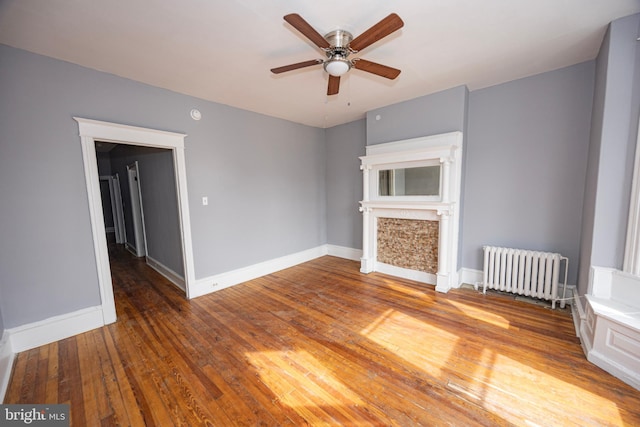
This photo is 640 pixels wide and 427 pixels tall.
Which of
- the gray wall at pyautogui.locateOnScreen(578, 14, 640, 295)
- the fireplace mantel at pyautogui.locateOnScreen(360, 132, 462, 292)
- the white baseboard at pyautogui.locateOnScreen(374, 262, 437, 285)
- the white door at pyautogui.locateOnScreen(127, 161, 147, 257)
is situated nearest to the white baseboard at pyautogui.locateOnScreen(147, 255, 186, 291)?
the white door at pyautogui.locateOnScreen(127, 161, 147, 257)

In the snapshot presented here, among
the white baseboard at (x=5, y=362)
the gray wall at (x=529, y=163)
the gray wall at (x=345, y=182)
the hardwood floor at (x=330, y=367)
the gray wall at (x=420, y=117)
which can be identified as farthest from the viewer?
the gray wall at (x=345, y=182)

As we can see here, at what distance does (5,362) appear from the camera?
1900 mm

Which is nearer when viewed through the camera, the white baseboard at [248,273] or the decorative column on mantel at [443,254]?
the decorative column on mantel at [443,254]

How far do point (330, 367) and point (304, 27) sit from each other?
248 cm

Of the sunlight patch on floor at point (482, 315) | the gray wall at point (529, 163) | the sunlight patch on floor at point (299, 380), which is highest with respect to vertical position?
the gray wall at point (529, 163)

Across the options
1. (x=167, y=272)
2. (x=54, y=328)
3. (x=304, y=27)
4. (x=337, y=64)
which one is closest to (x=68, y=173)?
(x=54, y=328)

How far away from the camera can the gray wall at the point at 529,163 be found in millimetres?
2666

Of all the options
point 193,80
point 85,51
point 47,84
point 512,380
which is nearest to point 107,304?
point 47,84

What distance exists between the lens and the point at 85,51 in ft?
7.09

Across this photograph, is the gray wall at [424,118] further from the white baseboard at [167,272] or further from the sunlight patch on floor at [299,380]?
the white baseboard at [167,272]

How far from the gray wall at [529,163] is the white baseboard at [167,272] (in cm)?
426

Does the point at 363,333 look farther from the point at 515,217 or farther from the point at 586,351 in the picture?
the point at 515,217

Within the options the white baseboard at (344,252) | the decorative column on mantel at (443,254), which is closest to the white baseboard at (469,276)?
the decorative column on mantel at (443,254)

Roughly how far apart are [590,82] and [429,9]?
7.29 feet
